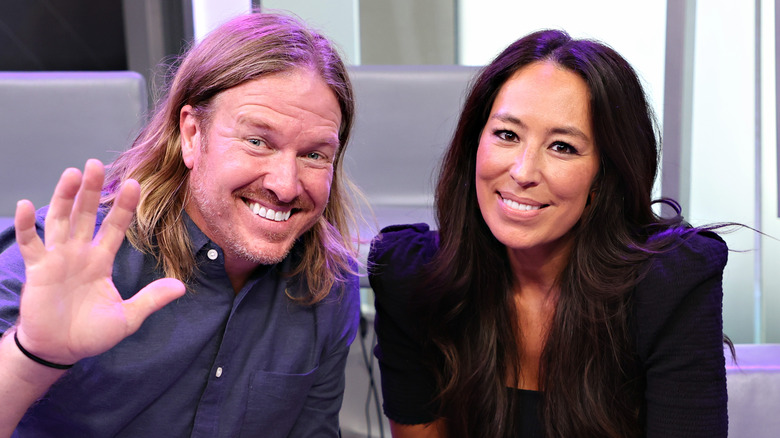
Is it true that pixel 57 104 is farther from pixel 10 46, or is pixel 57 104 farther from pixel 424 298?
pixel 424 298

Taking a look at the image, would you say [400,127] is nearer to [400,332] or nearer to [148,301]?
[400,332]

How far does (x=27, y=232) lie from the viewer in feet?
3.36

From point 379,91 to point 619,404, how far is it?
149 cm

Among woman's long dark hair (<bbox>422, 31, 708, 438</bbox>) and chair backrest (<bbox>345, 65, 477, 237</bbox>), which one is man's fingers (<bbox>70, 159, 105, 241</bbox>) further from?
chair backrest (<bbox>345, 65, 477, 237</bbox>)

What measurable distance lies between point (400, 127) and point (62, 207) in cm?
176

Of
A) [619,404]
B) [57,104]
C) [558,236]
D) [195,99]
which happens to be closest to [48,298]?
[195,99]

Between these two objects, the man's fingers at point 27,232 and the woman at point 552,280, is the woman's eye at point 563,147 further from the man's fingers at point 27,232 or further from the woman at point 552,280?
the man's fingers at point 27,232

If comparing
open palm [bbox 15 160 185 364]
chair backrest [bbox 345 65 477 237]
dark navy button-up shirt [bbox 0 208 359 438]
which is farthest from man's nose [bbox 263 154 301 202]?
chair backrest [bbox 345 65 477 237]

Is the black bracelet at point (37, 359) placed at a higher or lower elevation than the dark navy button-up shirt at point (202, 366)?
higher

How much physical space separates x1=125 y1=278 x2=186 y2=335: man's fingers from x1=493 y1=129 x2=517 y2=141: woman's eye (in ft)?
2.38

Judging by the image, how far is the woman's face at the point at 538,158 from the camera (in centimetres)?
150

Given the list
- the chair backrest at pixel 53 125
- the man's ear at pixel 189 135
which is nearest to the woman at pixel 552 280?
the man's ear at pixel 189 135

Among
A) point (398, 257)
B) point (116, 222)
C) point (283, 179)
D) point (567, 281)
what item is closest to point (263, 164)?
point (283, 179)

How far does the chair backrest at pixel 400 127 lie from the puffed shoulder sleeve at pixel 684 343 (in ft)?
4.16
